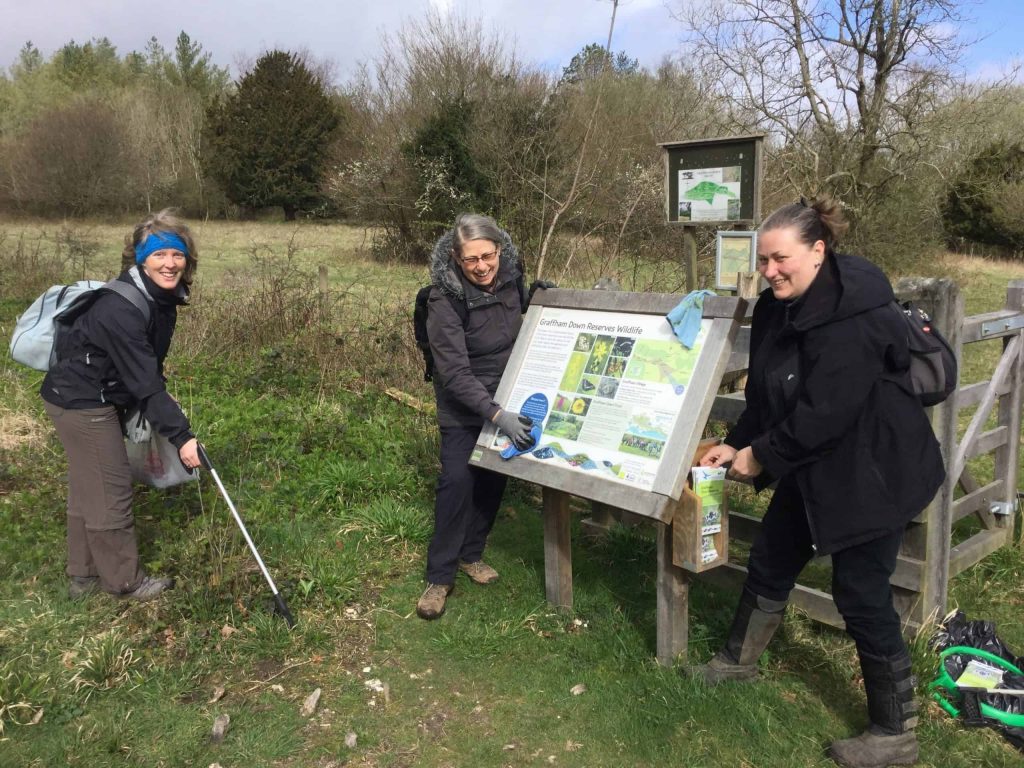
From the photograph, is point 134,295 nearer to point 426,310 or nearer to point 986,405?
point 426,310

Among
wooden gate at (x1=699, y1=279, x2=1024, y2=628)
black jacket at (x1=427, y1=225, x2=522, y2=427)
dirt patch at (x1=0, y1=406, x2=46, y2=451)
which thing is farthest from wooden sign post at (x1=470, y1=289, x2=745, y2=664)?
dirt patch at (x1=0, y1=406, x2=46, y2=451)

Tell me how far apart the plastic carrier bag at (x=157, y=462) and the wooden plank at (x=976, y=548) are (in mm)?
3954

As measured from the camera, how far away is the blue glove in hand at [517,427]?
3.56 meters

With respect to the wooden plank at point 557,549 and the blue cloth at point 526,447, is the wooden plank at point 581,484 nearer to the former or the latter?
the blue cloth at point 526,447

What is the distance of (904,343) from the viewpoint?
2.59 m

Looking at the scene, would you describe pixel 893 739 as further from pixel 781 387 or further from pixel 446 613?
pixel 446 613

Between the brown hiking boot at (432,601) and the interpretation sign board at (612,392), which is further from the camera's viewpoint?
the brown hiking boot at (432,601)

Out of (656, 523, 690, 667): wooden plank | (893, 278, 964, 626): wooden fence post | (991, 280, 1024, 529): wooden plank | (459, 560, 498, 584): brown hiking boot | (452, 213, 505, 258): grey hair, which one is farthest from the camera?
(991, 280, 1024, 529): wooden plank

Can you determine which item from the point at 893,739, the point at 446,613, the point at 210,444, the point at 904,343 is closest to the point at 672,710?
the point at 893,739

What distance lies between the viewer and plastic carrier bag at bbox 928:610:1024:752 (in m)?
3.09

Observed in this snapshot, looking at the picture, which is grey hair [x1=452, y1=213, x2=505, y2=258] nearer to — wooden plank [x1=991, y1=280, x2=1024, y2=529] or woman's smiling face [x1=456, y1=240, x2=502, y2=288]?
woman's smiling face [x1=456, y1=240, x2=502, y2=288]

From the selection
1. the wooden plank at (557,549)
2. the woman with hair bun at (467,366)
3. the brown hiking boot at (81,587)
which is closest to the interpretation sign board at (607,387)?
the woman with hair bun at (467,366)

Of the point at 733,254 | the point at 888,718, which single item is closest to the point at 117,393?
the point at 888,718

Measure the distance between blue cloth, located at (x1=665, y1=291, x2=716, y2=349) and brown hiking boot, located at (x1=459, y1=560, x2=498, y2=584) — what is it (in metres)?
1.93
